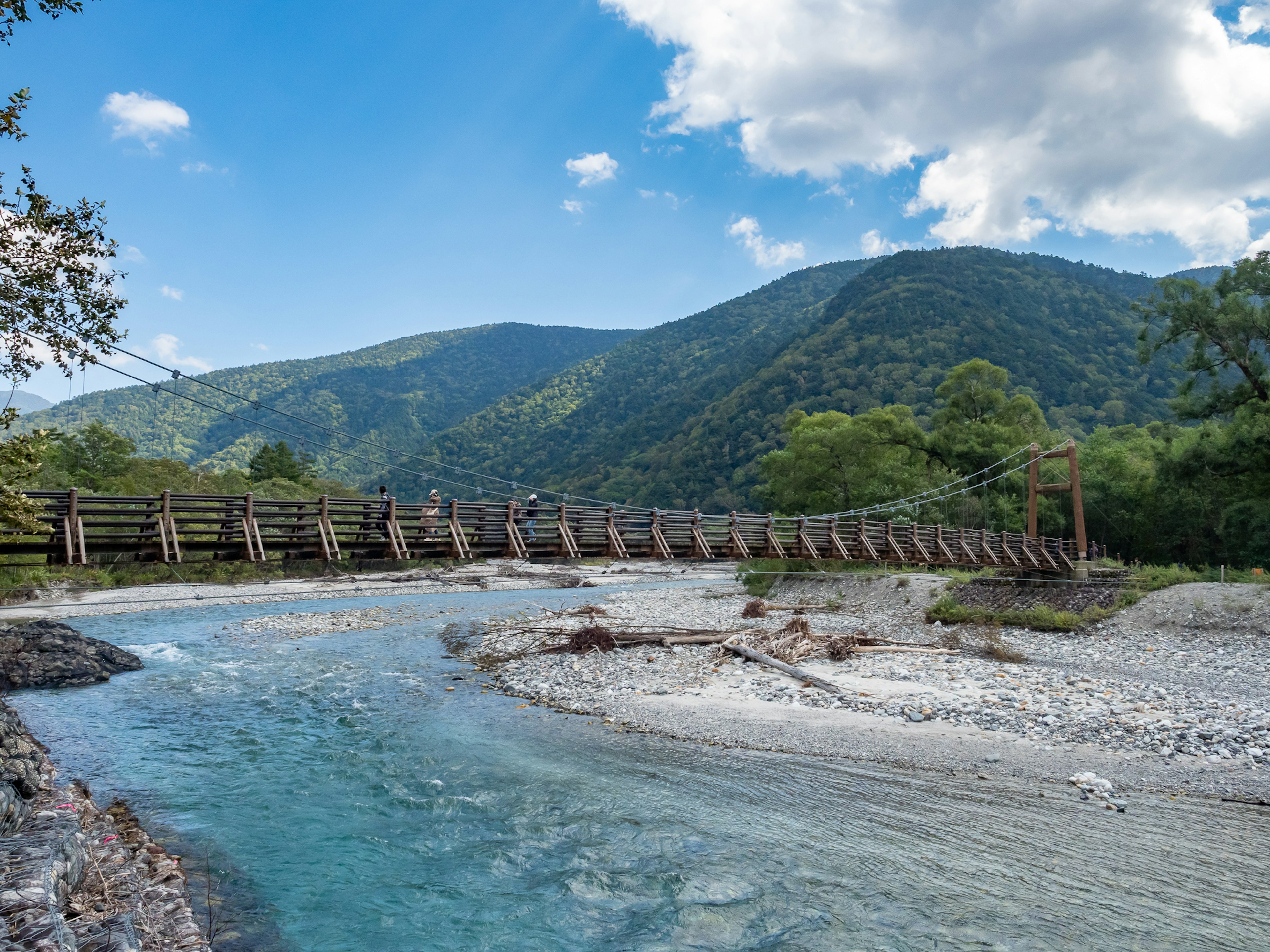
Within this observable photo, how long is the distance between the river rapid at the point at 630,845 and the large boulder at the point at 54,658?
11.1ft

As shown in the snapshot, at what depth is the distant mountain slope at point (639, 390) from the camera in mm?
88438

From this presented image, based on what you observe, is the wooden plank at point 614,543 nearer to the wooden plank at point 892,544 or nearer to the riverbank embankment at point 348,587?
the riverbank embankment at point 348,587

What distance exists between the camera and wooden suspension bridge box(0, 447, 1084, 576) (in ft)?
30.9

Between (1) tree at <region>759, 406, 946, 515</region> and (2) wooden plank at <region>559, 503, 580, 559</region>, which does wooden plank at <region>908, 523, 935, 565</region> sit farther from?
(1) tree at <region>759, 406, 946, 515</region>

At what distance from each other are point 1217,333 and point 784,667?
1976 cm

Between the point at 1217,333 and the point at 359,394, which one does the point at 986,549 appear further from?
the point at 359,394

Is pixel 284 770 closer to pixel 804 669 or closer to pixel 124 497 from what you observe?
pixel 124 497

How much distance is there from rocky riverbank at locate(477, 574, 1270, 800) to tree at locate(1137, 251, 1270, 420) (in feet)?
31.1

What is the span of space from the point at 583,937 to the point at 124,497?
29.1 ft

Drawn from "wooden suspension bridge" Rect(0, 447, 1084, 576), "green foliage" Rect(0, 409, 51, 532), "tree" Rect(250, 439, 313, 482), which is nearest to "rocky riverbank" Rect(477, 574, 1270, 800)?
"wooden suspension bridge" Rect(0, 447, 1084, 576)

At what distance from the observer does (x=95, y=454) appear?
124 ft

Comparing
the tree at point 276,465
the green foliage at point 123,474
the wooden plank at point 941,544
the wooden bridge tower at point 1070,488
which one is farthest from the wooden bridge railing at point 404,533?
the tree at point 276,465

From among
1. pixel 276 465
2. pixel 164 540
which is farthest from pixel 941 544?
pixel 276 465

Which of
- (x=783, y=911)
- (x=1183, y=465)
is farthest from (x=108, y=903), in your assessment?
(x=1183, y=465)
